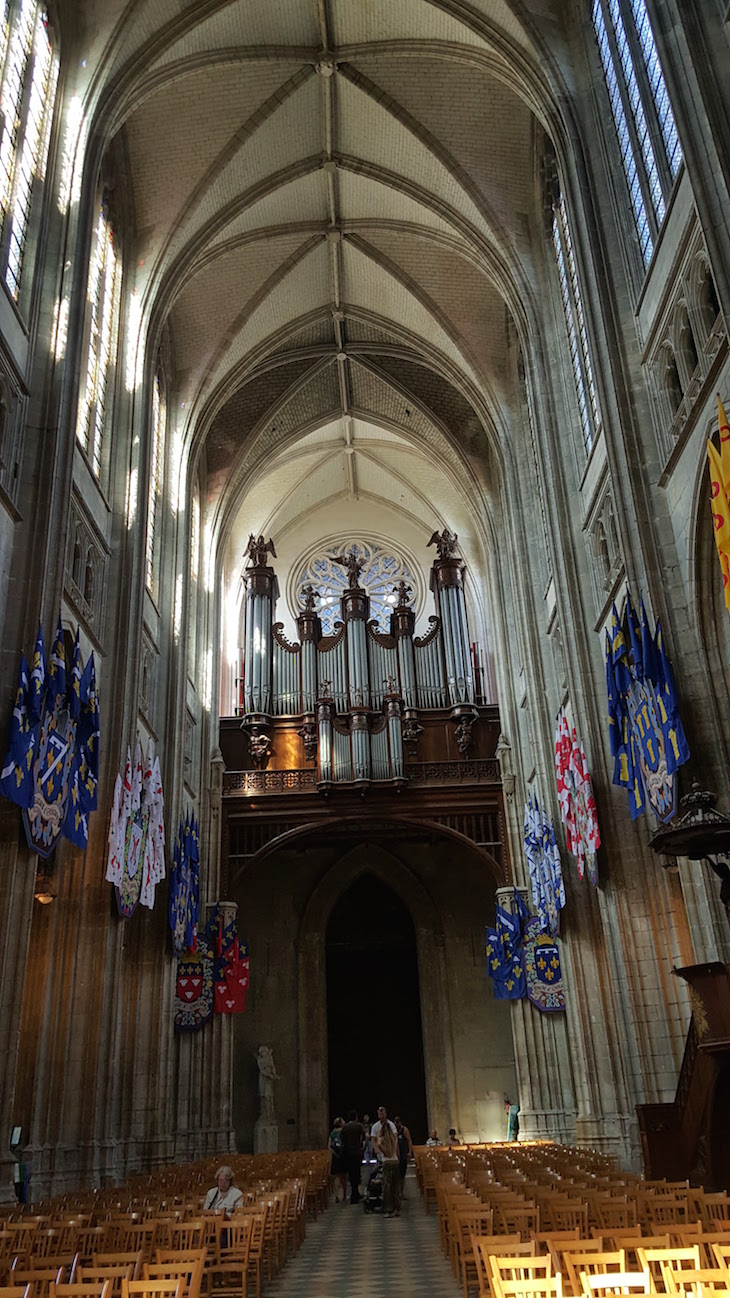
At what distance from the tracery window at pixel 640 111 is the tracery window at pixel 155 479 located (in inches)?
359

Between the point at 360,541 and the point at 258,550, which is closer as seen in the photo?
the point at 258,550

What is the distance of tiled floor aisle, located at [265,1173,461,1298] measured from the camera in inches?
283

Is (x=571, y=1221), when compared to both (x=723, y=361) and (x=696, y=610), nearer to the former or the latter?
(x=696, y=610)

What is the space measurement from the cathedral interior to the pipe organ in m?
0.10

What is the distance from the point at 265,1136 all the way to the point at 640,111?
21012 mm

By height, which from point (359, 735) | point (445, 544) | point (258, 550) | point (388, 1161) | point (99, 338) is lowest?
point (388, 1161)

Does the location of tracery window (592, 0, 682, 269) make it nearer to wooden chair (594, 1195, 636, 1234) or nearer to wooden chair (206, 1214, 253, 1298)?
wooden chair (594, 1195, 636, 1234)

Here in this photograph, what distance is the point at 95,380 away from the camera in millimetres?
16109

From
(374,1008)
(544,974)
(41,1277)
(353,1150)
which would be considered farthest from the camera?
(374,1008)

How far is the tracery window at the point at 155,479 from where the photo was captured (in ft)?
63.1

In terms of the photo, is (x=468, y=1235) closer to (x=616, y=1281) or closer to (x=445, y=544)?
(x=616, y=1281)

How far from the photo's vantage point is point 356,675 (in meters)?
24.6

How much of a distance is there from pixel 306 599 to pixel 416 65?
504 inches

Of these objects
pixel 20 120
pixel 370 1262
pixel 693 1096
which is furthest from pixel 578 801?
pixel 20 120
